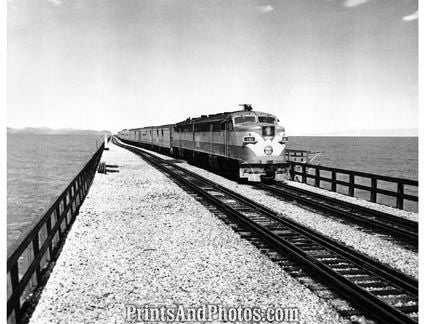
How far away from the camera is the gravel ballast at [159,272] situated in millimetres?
5656

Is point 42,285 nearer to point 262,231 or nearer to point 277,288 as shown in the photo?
point 277,288

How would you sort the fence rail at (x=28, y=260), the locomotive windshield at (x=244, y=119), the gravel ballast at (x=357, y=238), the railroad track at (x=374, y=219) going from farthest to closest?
the locomotive windshield at (x=244, y=119), the railroad track at (x=374, y=219), the gravel ballast at (x=357, y=238), the fence rail at (x=28, y=260)

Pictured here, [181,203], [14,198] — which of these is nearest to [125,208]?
[181,203]

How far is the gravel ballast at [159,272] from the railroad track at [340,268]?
0.44 m

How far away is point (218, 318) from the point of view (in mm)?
5309

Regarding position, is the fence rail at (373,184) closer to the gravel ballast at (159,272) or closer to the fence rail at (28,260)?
the gravel ballast at (159,272)

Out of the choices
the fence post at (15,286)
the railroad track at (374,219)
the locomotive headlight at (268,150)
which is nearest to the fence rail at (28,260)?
the fence post at (15,286)

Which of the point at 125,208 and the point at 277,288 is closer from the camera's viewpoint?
the point at 277,288

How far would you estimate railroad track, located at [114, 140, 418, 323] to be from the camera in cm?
535

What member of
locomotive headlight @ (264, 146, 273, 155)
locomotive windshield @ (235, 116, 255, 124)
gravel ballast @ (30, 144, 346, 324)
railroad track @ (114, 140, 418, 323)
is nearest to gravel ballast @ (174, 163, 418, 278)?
railroad track @ (114, 140, 418, 323)

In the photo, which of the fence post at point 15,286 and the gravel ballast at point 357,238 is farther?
the gravel ballast at point 357,238

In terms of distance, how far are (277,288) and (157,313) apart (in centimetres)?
211

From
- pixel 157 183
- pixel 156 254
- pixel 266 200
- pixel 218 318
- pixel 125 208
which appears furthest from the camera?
pixel 157 183

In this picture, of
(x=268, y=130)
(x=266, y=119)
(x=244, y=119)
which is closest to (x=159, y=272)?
(x=268, y=130)
